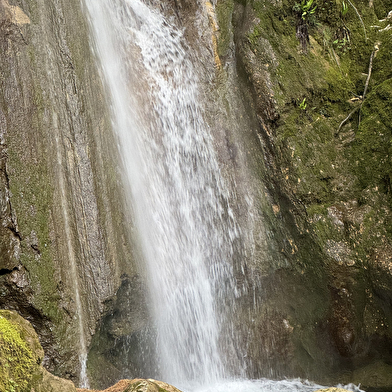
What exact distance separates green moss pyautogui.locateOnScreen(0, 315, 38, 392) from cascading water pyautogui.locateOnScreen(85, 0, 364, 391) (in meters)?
2.51

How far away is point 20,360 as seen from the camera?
2525mm

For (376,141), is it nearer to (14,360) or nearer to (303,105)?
(303,105)

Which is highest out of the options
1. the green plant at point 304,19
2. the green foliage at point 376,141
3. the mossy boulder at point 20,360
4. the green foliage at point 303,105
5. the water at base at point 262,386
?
the green plant at point 304,19

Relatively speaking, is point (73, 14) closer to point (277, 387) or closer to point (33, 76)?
point (33, 76)

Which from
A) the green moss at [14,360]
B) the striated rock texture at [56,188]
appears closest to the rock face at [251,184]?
the striated rock texture at [56,188]

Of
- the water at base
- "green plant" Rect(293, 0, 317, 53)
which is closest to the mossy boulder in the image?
the water at base

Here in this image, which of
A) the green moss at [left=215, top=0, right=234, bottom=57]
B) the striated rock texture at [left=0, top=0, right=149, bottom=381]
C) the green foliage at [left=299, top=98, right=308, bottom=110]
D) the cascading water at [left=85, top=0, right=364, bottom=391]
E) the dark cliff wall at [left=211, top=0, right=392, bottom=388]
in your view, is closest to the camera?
the striated rock texture at [left=0, top=0, right=149, bottom=381]

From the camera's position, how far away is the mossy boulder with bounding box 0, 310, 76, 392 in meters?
2.39

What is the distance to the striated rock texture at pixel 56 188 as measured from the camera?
3773 millimetres

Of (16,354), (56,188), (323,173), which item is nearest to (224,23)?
(323,173)

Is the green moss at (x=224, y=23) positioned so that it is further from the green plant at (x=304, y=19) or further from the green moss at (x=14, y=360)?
the green moss at (x=14, y=360)

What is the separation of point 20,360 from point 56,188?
1.92 metres

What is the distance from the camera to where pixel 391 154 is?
443 centimetres

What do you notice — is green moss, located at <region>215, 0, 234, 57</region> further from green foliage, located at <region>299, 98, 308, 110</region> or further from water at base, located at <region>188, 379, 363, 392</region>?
water at base, located at <region>188, 379, 363, 392</region>
